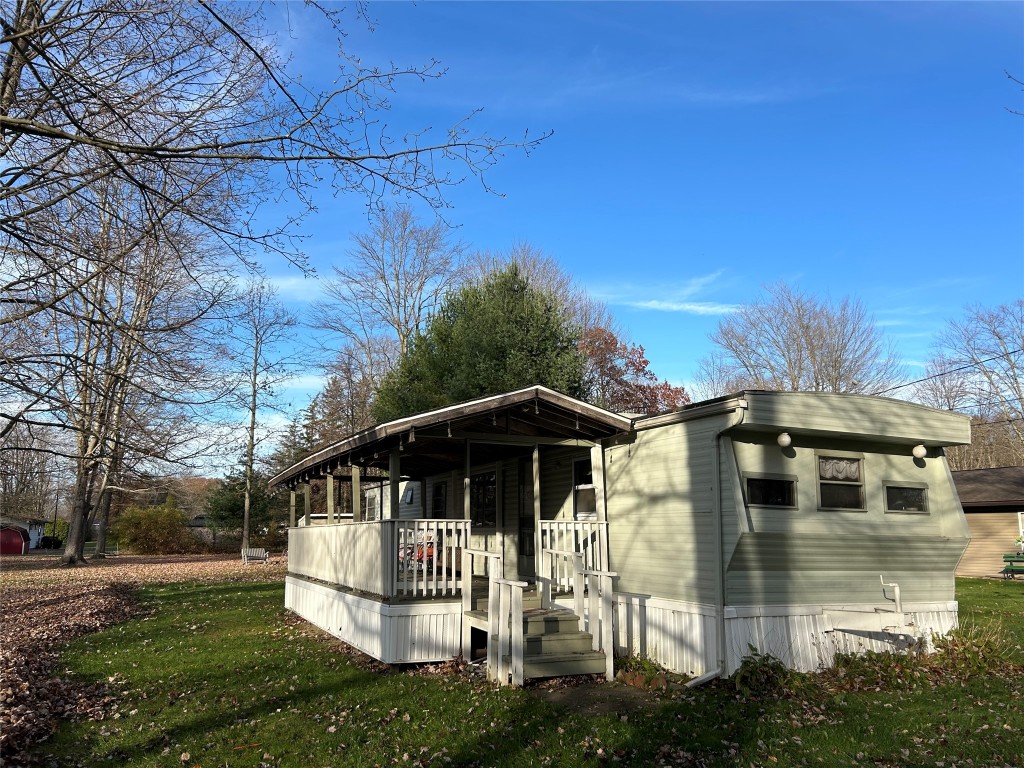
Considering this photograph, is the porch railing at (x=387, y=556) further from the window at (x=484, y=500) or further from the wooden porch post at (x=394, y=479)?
the window at (x=484, y=500)

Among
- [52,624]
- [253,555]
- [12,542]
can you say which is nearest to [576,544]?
[52,624]

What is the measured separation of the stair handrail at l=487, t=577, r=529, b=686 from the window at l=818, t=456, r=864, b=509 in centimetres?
409

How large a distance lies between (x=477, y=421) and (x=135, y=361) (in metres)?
4.43

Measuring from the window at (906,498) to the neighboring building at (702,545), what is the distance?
0.02 meters

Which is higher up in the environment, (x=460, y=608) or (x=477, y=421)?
(x=477, y=421)

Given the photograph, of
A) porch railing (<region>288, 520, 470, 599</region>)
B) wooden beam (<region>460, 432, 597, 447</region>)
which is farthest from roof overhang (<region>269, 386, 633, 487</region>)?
porch railing (<region>288, 520, 470, 599</region>)

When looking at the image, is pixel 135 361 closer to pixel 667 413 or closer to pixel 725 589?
pixel 667 413

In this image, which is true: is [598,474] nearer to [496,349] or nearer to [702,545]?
[702,545]

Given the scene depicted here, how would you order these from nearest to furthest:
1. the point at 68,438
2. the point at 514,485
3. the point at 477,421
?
the point at 477,421, the point at 514,485, the point at 68,438

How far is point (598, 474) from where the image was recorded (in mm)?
11070

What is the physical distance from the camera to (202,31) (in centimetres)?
607

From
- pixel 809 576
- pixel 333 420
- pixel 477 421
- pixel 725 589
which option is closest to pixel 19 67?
pixel 477 421

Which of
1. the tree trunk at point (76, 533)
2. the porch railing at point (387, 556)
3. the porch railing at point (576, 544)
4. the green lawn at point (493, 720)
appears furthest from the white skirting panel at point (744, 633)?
the tree trunk at point (76, 533)

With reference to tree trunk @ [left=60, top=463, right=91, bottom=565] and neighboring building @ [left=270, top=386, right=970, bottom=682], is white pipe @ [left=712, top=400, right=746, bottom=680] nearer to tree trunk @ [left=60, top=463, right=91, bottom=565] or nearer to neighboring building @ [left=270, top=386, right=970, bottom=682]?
neighboring building @ [left=270, top=386, right=970, bottom=682]
